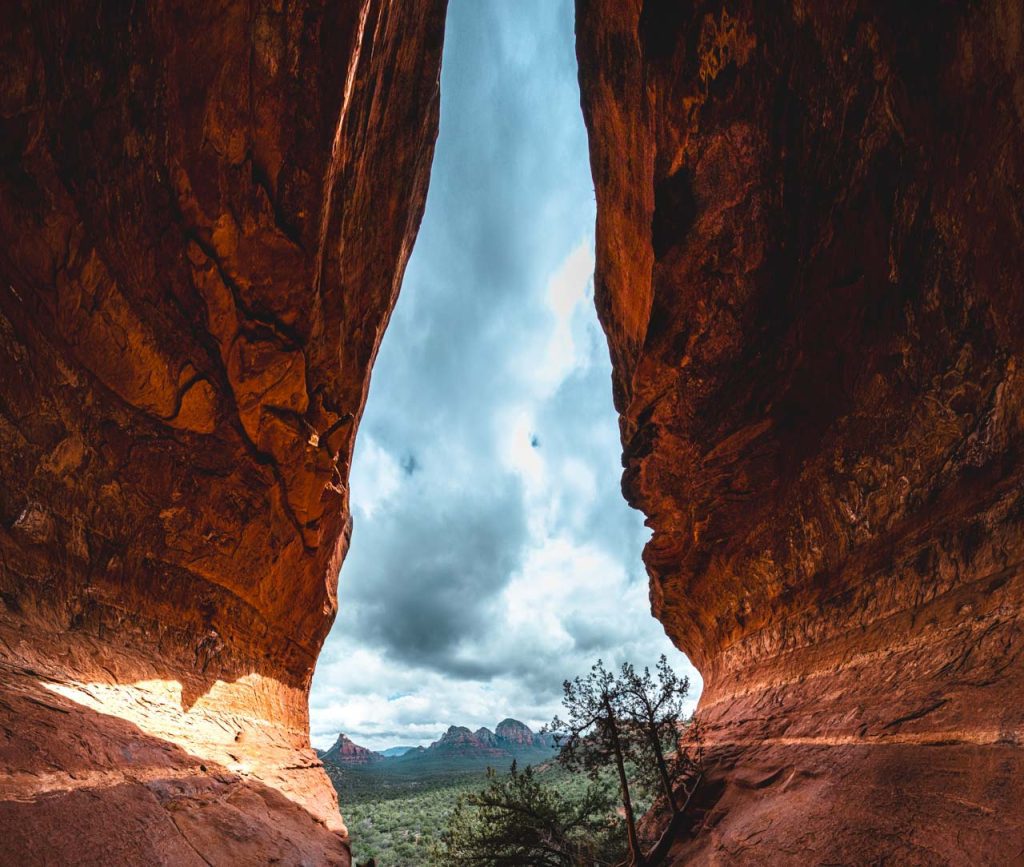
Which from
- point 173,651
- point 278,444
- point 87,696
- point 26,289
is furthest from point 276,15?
point 173,651

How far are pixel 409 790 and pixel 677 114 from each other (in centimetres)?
6823

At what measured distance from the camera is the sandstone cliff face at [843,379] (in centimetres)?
534

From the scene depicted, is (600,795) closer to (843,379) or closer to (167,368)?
(843,379)

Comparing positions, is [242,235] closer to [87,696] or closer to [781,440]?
[87,696]

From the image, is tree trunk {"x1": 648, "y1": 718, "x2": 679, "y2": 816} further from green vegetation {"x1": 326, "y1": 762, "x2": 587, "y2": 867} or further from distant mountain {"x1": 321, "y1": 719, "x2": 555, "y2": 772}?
distant mountain {"x1": 321, "y1": 719, "x2": 555, "y2": 772}

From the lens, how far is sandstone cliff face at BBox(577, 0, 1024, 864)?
5340mm

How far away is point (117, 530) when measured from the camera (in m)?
7.53

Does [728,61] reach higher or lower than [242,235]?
higher

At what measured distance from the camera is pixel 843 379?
8180 millimetres

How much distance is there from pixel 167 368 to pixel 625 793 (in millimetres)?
12205

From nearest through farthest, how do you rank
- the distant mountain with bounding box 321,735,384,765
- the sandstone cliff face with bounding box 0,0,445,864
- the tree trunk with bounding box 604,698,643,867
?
the sandstone cliff face with bounding box 0,0,445,864 < the tree trunk with bounding box 604,698,643,867 < the distant mountain with bounding box 321,735,384,765

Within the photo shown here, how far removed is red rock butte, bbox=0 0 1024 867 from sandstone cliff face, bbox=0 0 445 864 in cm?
5

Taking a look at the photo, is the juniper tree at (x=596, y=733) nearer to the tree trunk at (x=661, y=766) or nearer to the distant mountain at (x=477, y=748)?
the tree trunk at (x=661, y=766)

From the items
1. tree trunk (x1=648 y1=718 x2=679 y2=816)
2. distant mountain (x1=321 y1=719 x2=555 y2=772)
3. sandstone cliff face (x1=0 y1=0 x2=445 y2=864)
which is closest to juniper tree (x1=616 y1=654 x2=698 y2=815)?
tree trunk (x1=648 y1=718 x2=679 y2=816)
